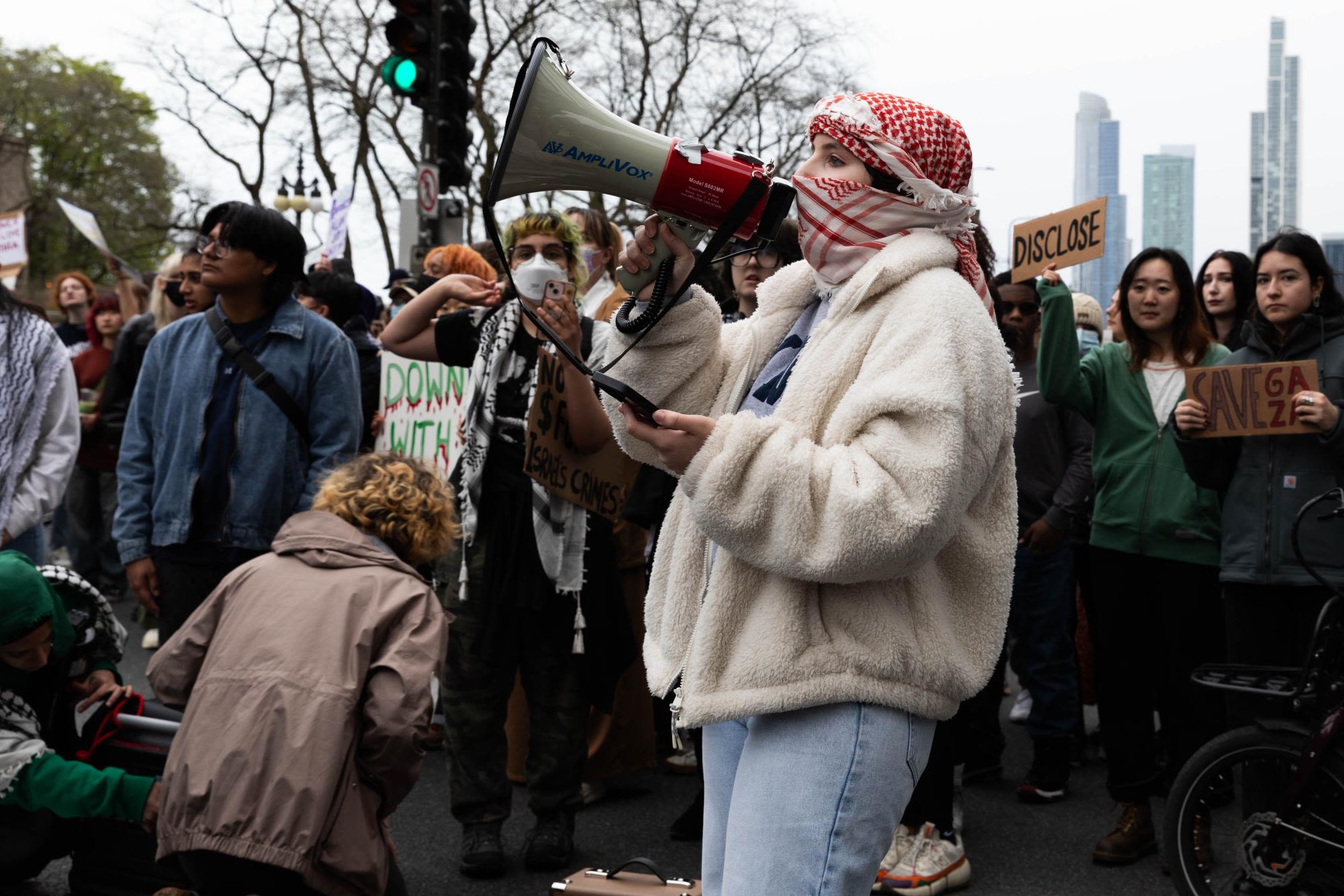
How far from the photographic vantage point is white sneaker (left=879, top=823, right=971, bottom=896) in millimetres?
4168

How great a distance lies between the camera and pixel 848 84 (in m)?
24.7

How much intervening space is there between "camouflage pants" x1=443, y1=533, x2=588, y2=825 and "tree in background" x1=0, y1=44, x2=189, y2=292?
126ft

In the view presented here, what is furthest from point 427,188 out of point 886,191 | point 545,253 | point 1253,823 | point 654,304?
point 886,191

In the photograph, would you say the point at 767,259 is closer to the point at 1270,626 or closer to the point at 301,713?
the point at 1270,626

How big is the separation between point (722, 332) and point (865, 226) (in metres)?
0.41

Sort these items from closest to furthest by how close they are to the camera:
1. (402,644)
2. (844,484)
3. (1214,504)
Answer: (844,484) → (402,644) → (1214,504)

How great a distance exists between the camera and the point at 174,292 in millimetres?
7062

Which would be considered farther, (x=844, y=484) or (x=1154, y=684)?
(x=1154, y=684)

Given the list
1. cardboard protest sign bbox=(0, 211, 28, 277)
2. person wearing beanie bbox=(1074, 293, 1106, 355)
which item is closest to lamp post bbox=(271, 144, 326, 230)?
cardboard protest sign bbox=(0, 211, 28, 277)

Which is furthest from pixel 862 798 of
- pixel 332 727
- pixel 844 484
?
pixel 332 727

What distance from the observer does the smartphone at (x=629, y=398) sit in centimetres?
195

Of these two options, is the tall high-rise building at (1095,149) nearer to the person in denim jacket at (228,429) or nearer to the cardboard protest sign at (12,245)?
the cardboard protest sign at (12,245)

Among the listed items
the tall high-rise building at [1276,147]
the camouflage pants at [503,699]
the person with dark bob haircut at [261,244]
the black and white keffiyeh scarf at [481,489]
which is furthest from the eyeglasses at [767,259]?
the tall high-rise building at [1276,147]

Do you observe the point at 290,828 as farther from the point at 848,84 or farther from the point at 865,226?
the point at 848,84
